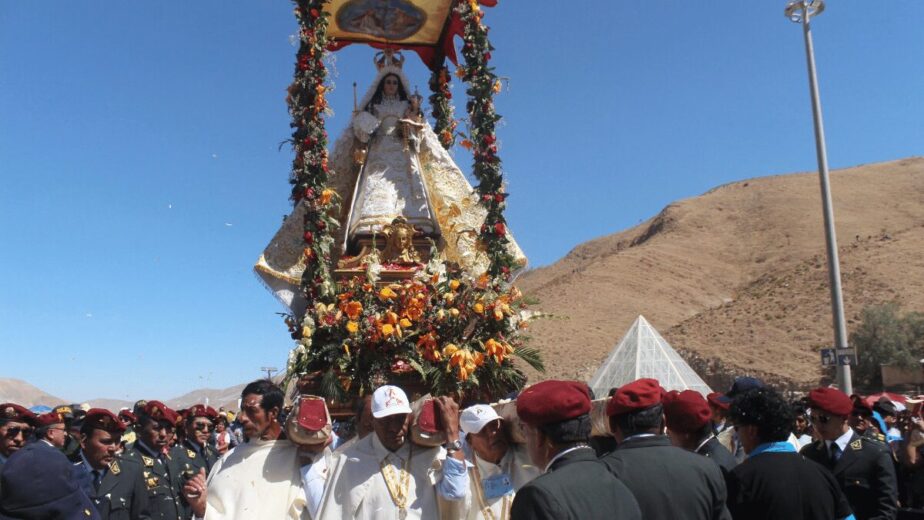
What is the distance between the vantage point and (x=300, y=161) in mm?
9828

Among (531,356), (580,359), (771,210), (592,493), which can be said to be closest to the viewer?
(592,493)

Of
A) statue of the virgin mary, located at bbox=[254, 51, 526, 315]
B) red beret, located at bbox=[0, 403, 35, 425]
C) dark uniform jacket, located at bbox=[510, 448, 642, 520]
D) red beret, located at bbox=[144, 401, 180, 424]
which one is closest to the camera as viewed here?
dark uniform jacket, located at bbox=[510, 448, 642, 520]

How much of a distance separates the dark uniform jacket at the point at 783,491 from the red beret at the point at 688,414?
49 centimetres

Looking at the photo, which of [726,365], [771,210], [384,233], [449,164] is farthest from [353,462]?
[771,210]

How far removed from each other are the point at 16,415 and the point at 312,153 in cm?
457

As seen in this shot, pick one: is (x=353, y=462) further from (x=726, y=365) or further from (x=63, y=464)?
(x=726, y=365)

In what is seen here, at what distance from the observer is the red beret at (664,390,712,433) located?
455cm

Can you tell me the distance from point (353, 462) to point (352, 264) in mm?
5919

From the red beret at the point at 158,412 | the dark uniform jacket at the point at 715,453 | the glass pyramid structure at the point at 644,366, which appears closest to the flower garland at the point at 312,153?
the red beret at the point at 158,412

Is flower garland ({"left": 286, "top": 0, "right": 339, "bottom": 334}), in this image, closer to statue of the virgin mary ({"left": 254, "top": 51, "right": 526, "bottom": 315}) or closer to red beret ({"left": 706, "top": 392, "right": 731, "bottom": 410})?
statue of the virgin mary ({"left": 254, "top": 51, "right": 526, "bottom": 315})

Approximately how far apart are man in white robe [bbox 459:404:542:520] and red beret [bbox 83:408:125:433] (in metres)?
2.74

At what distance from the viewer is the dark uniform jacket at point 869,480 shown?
206 inches

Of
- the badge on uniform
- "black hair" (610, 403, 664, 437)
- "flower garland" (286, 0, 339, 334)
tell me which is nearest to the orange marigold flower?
"flower garland" (286, 0, 339, 334)

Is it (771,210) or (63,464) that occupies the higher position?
(771,210)
